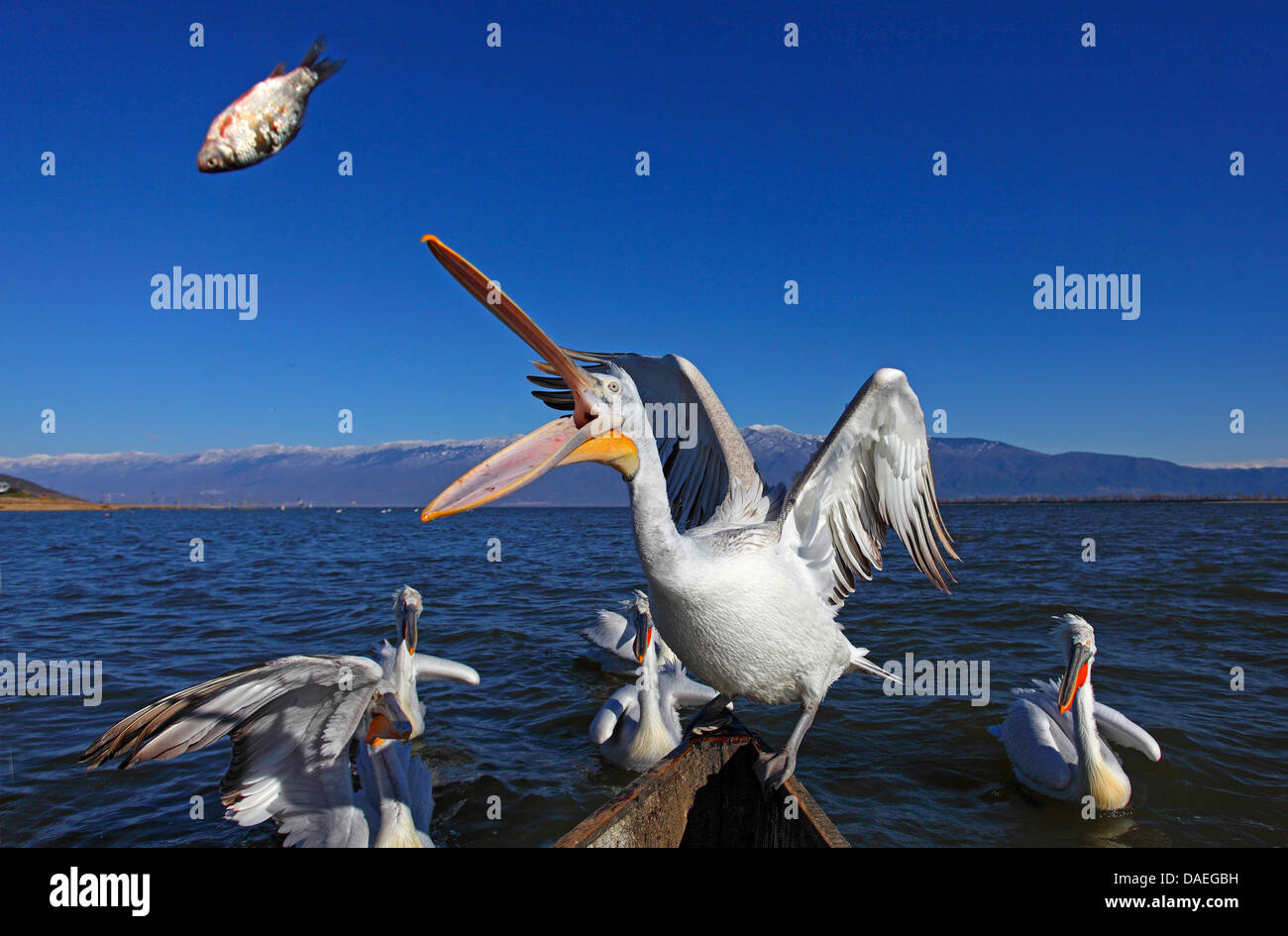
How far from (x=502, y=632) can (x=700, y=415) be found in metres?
7.00

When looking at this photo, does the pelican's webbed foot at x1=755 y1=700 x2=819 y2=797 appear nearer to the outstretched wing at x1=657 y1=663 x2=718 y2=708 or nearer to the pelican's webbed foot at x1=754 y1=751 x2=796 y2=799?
the pelican's webbed foot at x1=754 y1=751 x2=796 y2=799

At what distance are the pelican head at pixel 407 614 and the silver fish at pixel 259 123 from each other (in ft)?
11.4

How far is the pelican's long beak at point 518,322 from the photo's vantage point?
5.63 ft

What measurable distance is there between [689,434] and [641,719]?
2.78 metres

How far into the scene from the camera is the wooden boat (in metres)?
2.43

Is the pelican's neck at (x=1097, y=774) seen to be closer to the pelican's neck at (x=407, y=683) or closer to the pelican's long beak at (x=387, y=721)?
the pelican's long beak at (x=387, y=721)

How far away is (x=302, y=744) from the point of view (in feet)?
10.6

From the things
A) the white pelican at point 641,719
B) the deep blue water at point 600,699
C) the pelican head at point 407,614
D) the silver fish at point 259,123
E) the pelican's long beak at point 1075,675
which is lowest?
the deep blue water at point 600,699

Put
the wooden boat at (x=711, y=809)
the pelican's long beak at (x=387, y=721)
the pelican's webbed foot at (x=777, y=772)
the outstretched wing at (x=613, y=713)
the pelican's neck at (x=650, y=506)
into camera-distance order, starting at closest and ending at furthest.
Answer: the pelican's neck at (x=650, y=506), the wooden boat at (x=711, y=809), the pelican's webbed foot at (x=777, y=772), the pelican's long beak at (x=387, y=721), the outstretched wing at (x=613, y=713)

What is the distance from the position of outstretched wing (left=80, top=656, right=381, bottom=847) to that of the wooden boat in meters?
1.23

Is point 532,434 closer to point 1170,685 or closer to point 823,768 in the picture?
point 823,768

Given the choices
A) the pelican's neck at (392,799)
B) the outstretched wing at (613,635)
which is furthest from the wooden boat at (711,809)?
the outstretched wing at (613,635)

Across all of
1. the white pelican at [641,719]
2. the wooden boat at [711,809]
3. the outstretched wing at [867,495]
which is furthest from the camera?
the white pelican at [641,719]

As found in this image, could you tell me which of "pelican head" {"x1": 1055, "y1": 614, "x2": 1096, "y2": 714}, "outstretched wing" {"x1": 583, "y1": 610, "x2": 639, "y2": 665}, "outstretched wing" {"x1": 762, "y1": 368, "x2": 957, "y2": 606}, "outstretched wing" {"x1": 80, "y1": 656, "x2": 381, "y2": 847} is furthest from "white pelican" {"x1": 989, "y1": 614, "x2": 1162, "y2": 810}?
"outstretched wing" {"x1": 80, "y1": 656, "x2": 381, "y2": 847}
